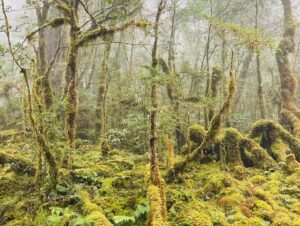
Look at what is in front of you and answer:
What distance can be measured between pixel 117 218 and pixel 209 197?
274 cm

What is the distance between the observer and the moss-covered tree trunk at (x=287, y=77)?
12969 mm

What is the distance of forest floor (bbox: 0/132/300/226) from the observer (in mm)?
5820

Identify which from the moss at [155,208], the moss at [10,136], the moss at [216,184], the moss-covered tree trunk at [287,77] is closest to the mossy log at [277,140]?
the moss-covered tree trunk at [287,77]

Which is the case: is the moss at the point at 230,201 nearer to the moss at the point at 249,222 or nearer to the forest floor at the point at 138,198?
the forest floor at the point at 138,198

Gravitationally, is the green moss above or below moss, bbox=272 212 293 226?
above

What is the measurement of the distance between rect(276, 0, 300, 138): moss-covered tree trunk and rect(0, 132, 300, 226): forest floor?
4625mm

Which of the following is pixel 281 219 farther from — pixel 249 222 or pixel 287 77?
pixel 287 77

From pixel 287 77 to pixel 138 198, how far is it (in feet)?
32.7

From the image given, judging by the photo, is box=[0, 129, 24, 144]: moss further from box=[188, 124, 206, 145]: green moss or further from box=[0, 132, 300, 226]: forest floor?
box=[188, 124, 206, 145]: green moss

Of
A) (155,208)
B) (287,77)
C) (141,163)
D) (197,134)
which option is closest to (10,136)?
(141,163)

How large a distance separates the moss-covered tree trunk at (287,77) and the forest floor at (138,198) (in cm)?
463

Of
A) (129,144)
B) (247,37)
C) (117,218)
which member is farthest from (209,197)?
(129,144)

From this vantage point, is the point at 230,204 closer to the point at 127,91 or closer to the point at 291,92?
the point at 127,91

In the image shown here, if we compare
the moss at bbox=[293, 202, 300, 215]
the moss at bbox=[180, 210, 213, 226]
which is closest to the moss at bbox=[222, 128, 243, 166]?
the moss at bbox=[293, 202, 300, 215]
